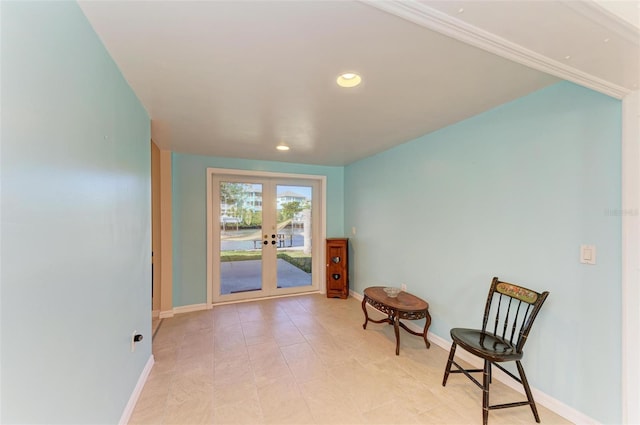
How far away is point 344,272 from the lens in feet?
13.9

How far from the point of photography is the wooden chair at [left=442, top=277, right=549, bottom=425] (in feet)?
5.53

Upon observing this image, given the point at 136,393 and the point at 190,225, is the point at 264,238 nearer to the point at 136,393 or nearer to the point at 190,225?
the point at 190,225

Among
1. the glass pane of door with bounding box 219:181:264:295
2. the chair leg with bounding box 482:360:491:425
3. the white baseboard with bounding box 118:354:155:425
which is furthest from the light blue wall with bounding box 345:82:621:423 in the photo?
the white baseboard with bounding box 118:354:155:425

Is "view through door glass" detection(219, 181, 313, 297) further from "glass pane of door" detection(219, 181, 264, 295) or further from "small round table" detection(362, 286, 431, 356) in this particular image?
"small round table" detection(362, 286, 431, 356)

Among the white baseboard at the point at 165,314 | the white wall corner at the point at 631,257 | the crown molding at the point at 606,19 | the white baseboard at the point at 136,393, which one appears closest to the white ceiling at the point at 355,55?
the crown molding at the point at 606,19

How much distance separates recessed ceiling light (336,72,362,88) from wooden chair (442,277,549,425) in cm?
190

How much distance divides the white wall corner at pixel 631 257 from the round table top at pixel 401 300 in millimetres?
1332

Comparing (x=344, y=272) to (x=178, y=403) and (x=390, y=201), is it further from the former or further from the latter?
(x=178, y=403)

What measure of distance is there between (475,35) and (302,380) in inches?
99.2

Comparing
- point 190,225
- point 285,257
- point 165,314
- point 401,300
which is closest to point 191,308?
point 165,314

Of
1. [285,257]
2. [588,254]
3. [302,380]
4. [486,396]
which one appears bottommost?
[302,380]

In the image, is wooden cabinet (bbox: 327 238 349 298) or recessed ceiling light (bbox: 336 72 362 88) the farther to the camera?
wooden cabinet (bbox: 327 238 349 298)

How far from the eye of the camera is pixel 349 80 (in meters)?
1.70

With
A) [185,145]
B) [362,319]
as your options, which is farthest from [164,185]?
[362,319]
